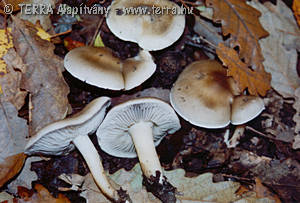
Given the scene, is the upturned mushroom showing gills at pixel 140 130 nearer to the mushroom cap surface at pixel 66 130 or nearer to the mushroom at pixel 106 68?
the mushroom cap surface at pixel 66 130

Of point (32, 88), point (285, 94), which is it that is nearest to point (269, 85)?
point (285, 94)

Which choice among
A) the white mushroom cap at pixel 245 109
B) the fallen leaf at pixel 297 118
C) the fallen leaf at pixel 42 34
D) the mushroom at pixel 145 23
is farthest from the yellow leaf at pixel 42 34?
the fallen leaf at pixel 297 118

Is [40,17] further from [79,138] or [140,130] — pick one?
[140,130]

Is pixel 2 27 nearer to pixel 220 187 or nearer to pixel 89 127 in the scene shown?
pixel 89 127

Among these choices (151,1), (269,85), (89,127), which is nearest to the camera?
(89,127)

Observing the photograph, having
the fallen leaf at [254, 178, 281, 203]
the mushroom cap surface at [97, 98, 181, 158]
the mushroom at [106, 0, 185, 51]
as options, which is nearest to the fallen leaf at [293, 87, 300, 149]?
the fallen leaf at [254, 178, 281, 203]

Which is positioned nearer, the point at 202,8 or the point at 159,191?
the point at 159,191

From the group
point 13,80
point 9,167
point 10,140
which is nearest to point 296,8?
point 13,80
